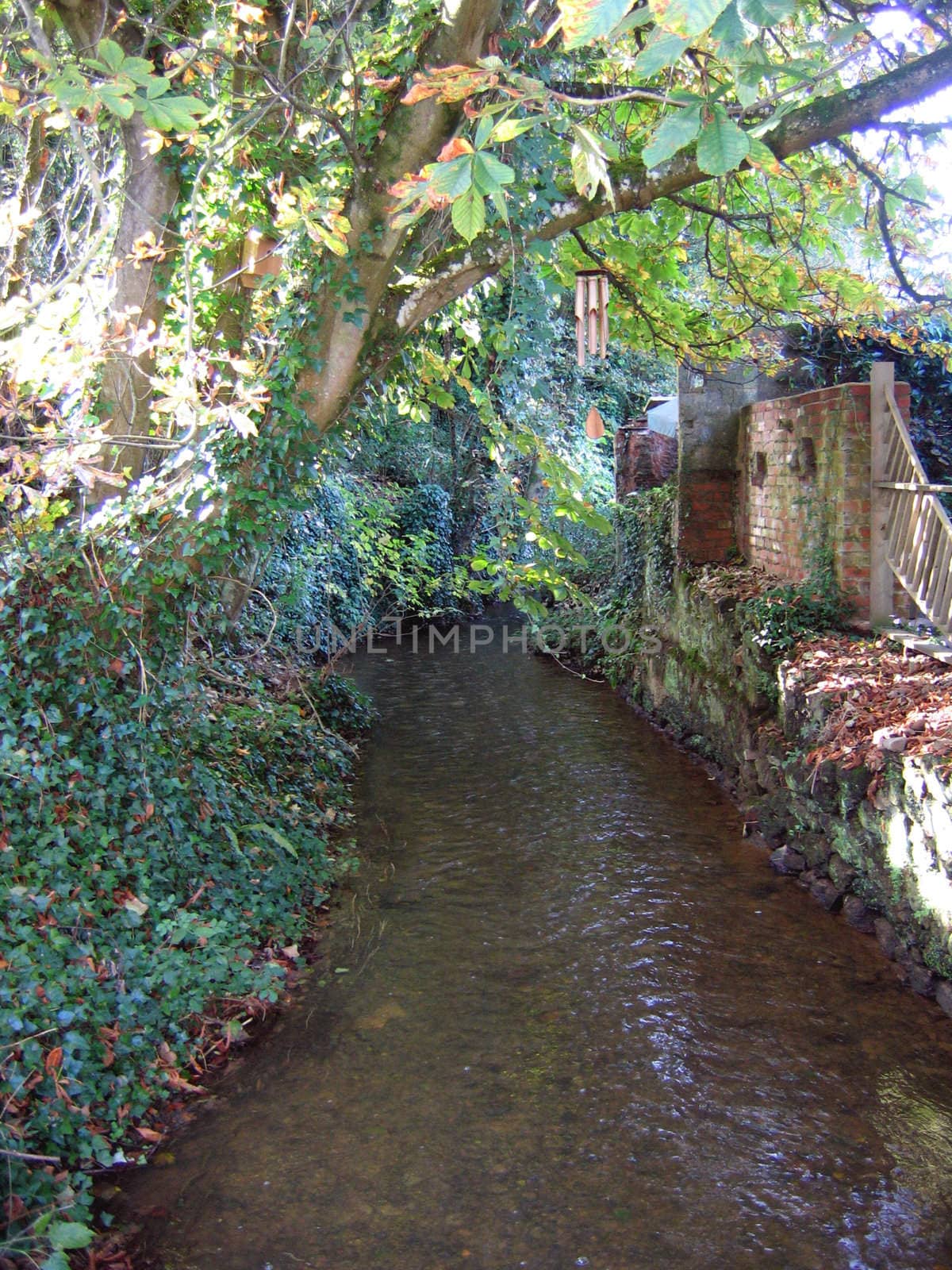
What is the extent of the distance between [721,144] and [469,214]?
68 cm

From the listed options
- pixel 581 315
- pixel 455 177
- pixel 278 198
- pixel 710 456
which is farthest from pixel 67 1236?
pixel 710 456

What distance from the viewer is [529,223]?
5305 millimetres

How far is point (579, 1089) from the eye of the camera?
425 centimetres

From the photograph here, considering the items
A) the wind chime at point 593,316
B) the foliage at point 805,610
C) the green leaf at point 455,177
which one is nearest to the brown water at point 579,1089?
the foliage at point 805,610

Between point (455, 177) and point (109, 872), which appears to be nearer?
point (455, 177)

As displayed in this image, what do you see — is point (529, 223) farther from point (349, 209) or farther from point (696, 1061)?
point (696, 1061)

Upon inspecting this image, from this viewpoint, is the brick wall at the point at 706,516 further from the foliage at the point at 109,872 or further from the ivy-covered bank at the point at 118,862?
the foliage at the point at 109,872

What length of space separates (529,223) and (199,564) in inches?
98.8

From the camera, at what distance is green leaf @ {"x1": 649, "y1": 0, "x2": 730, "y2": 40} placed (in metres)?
1.89

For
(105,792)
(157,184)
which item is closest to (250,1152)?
(105,792)

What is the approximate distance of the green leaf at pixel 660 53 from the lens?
2.11m

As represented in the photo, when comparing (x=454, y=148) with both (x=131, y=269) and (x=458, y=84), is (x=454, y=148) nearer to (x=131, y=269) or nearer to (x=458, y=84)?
(x=458, y=84)

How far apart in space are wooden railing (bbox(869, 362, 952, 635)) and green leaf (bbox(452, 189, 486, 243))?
14.3ft

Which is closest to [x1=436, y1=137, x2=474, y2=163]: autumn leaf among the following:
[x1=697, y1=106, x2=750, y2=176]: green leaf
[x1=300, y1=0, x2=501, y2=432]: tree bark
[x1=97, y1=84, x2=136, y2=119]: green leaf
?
[x1=697, y1=106, x2=750, y2=176]: green leaf
